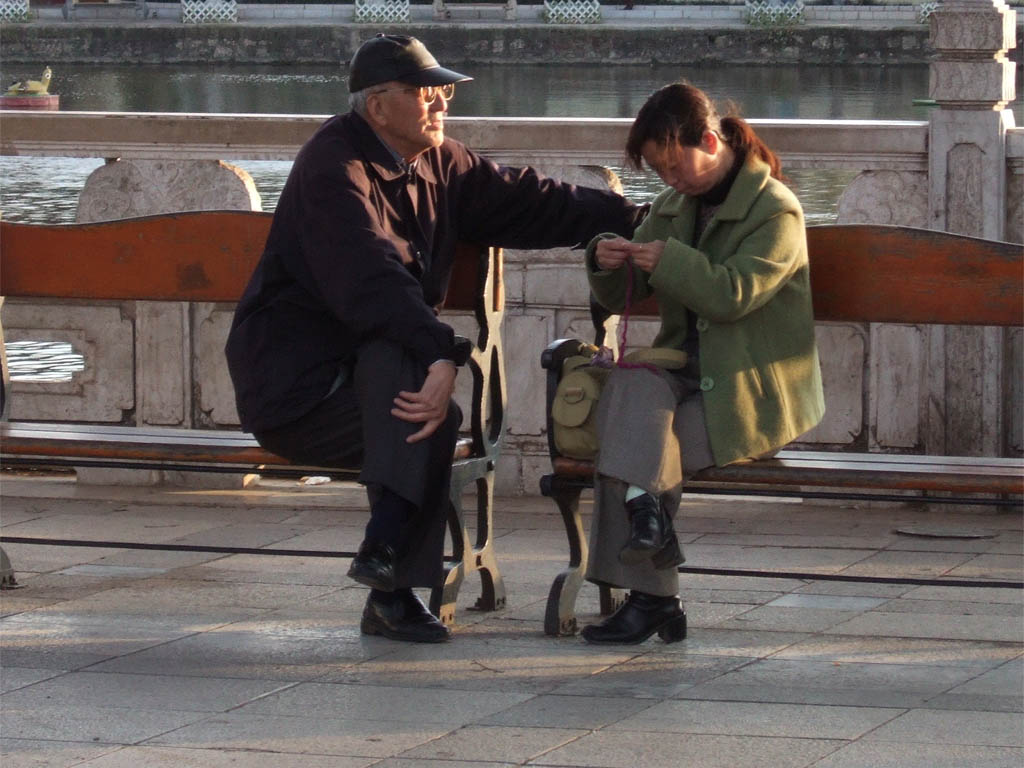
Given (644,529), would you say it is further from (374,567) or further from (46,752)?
(46,752)

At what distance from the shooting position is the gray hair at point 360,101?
12.1 ft

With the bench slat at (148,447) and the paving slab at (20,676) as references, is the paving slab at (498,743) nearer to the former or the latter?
the paving slab at (20,676)

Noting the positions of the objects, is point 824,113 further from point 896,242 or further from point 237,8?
point 896,242

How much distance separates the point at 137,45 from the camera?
43219 millimetres

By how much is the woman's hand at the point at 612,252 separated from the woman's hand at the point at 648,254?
0.12 ft

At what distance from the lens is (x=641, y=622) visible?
354cm

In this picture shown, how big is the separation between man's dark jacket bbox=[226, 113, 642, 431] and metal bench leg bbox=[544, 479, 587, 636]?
0.44 meters

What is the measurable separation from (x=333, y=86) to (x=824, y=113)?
12.0 m

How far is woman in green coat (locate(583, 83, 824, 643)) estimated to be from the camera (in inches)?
136

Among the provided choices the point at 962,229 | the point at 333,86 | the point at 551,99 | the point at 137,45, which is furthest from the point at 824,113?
the point at 962,229

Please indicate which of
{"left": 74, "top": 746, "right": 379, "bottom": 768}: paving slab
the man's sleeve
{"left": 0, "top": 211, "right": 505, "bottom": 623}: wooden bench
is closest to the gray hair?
the man's sleeve

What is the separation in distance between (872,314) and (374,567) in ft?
A: 3.85

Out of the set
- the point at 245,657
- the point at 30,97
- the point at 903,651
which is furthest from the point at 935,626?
the point at 30,97

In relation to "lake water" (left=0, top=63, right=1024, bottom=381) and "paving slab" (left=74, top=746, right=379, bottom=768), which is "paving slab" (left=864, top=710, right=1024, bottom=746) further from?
"lake water" (left=0, top=63, right=1024, bottom=381)
